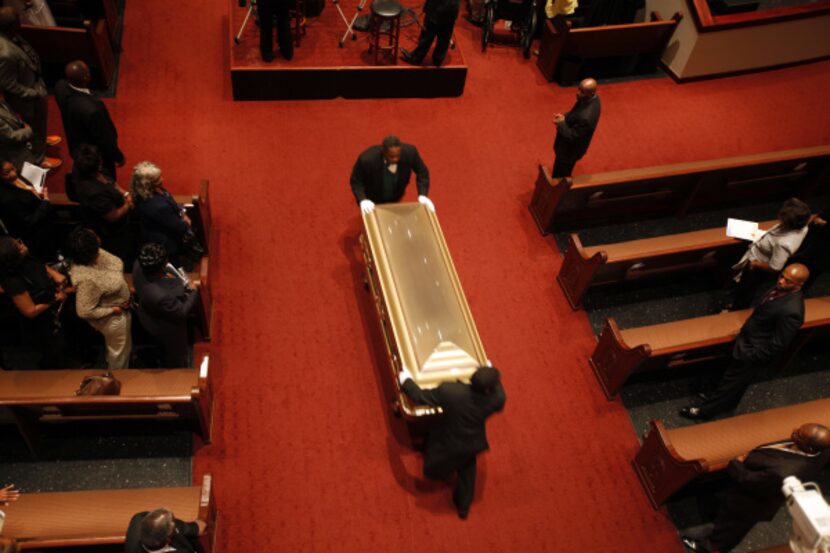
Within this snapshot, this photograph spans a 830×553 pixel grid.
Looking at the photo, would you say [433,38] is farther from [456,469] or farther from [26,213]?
[456,469]

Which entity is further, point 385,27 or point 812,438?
point 385,27

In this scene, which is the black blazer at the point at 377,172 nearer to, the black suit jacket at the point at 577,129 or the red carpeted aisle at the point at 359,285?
the red carpeted aisle at the point at 359,285

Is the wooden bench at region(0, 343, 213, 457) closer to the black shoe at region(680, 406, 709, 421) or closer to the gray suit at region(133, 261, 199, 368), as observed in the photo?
the gray suit at region(133, 261, 199, 368)

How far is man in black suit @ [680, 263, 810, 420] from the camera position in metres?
3.88

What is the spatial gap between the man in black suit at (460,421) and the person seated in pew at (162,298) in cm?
130

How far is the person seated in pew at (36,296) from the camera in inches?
135

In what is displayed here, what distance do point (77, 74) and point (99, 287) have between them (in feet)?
5.47

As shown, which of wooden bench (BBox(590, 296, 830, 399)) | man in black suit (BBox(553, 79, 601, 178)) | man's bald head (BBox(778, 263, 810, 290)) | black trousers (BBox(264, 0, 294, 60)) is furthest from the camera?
black trousers (BBox(264, 0, 294, 60))

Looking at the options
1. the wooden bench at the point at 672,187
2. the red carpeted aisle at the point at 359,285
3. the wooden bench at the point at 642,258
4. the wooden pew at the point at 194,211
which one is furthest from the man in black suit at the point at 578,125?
the wooden pew at the point at 194,211

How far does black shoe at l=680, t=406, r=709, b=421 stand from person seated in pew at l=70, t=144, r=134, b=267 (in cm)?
376

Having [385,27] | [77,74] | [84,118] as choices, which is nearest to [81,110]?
[84,118]

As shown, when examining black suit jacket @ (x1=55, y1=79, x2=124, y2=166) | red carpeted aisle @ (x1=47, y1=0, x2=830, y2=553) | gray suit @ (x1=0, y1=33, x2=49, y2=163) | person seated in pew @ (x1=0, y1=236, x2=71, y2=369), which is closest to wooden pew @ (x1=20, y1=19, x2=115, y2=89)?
red carpeted aisle @ (x1=47, y1=0, x2=830, y2=553)

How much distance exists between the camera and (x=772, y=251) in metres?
4.44

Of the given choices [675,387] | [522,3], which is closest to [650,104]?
[522,3]
